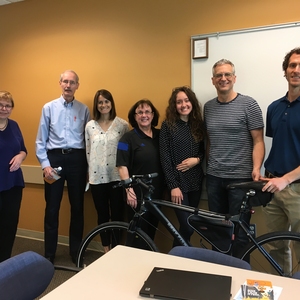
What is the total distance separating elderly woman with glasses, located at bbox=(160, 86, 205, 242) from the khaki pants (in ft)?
1.91

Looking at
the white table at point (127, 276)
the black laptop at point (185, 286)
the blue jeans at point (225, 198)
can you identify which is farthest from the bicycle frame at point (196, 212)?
the black laptop at point (185, 286)

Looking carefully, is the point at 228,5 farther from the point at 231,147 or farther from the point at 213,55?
the point at 231,147

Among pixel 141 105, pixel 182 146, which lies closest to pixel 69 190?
pixel 141 105

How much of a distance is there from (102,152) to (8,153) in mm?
735

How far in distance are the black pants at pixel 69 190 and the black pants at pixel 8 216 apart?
0.36 m

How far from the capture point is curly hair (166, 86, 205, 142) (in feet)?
7.43

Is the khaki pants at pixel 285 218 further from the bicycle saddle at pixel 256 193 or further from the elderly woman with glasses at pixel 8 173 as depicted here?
the elderly woman with glasses at pixel 8 173

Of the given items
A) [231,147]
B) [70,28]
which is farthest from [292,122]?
[70,28]

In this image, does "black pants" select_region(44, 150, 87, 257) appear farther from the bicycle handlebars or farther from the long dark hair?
the bicycle handlebars

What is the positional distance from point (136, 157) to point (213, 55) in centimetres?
106

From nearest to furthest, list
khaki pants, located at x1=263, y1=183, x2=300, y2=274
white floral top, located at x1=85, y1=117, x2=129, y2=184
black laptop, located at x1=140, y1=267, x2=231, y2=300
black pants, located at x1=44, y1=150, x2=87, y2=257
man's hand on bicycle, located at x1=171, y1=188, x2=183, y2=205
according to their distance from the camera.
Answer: black laptop, located at x1=140, y1=267, x2=231, y2=300 → khaki pants, located at x1=263, y1=183, x2=300, y2=274 → man's hand on bicycle, located at x1=171, y1=188, x2=183, y2=205 → white floral top, located at x1=85, y1=117, x2=129, y2=184 → black pants, located at x1=44, y1=150, x2=87, y2=257

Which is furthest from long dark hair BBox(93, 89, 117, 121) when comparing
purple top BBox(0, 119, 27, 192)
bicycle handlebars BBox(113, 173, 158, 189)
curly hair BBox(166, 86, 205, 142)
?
bicycle handlebars BBox(113, 173, 158, 189)

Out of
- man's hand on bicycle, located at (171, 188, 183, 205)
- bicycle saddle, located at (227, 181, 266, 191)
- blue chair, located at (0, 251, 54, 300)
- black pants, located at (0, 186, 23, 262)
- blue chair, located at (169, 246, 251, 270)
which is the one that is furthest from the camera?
black pants, located at (0, 186, 23, 262)

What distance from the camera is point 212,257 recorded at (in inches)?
51.9
